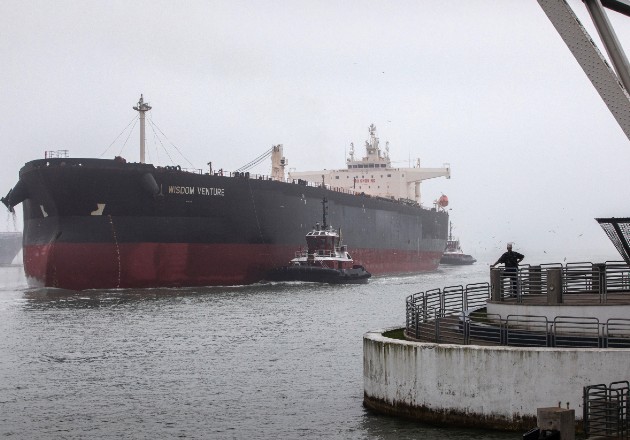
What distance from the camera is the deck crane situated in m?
10.1

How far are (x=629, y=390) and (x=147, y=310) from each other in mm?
27657

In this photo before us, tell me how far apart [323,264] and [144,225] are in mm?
13770

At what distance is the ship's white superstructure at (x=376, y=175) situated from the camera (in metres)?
89.8

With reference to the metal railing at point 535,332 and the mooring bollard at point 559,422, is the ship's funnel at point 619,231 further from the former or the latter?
the mooring bollard at point 559,422

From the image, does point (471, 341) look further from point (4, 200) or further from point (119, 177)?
point (4, 200)

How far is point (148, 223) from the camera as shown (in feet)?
158

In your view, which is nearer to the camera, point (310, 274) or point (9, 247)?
point (310, 274)

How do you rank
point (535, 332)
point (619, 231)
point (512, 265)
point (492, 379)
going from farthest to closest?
1. point (512, 265)
2. point (535, 332)
3. point (619, 231)
4. point (492, 379)

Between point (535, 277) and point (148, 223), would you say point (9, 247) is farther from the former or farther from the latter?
point (535, 277)

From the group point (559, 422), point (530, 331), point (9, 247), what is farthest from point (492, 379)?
point (9, 247)

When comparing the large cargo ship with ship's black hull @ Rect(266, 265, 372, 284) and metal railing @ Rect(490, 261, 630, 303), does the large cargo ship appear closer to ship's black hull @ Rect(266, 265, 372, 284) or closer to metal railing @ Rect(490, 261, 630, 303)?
ship's black hull @ Rect(266, 265, 372, 284)

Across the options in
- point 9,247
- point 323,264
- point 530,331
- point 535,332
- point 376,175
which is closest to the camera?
point 535,332

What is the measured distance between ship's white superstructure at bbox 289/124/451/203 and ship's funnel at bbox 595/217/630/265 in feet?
246

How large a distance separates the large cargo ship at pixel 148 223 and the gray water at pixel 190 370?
5.71 metres
